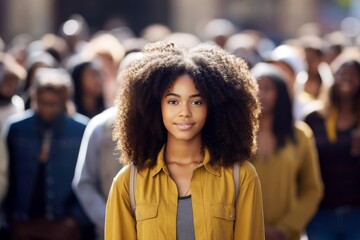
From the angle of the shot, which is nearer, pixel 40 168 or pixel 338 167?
pixel 40 168

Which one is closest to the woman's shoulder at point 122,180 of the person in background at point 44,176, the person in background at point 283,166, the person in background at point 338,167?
the person in background at point 283,166

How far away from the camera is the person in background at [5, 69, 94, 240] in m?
7.62

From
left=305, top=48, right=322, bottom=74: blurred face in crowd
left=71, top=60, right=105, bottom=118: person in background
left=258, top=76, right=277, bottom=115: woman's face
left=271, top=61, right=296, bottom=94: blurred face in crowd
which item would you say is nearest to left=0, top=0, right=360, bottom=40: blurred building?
left=305, top=48, right=322, bottom=74: blurred face in crowd

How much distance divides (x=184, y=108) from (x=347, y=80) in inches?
146

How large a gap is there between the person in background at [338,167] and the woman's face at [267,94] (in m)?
0.93

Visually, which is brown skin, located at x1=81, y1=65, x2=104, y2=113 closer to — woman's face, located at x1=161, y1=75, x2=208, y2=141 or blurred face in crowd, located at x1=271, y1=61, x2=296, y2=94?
blurred face in crowd, located at x1=271, y1=61, x2=296, y2=94

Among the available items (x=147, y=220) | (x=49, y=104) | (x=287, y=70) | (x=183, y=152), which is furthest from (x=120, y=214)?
(x=287, y=70)

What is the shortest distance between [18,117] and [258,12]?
1119 inches

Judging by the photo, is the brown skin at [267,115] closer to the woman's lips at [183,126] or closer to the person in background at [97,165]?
the person in background at [97,165]

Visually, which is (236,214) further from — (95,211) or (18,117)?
(18,117)

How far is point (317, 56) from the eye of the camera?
41.5ft

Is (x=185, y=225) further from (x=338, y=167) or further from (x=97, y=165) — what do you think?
(x=338, y=167)

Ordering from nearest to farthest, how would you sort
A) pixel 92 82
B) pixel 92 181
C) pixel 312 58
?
pixel 92 181, pixel 92 82, pixel 312 58

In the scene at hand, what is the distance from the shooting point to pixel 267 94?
7.27 meters
